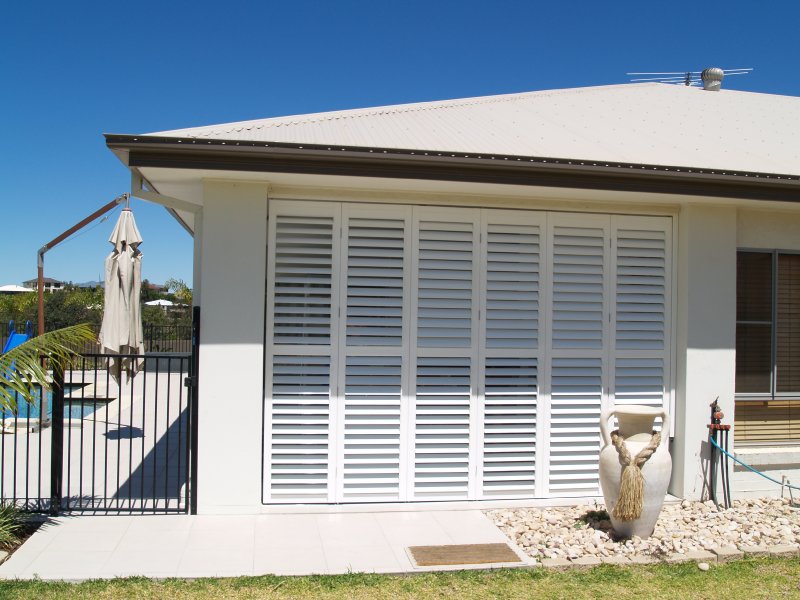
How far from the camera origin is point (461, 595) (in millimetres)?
4688

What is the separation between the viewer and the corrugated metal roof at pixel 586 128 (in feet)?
22.2

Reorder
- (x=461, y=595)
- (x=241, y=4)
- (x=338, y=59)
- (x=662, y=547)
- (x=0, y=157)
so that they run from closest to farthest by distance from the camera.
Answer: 1. (x=461, y=595)
2. (x=662, y=547)
3. (x=241, y=4)
4. (x=338, y=59)
5. (x=0, y=157)

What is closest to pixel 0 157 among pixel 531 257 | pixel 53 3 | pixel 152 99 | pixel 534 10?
pixel 152 99

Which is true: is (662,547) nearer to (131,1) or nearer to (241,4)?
(241,4)

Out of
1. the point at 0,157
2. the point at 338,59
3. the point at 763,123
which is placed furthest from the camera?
the point at 0,157

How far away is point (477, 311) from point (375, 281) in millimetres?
1100

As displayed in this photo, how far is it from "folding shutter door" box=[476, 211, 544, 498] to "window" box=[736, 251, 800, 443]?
7.84 ft

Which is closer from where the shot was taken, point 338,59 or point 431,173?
point 431,173

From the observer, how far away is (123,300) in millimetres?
8992

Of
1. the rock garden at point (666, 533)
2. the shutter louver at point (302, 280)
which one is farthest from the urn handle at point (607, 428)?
the shutter louver at point (302, 280)

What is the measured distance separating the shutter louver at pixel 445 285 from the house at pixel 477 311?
0.02 meters

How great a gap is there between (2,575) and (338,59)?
1596 centimetres

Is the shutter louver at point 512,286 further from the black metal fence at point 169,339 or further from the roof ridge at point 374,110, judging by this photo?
the black metal fence at point 169,339

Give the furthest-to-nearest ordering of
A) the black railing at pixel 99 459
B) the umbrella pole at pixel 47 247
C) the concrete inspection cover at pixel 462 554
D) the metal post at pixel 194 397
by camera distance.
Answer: the umbrella pole at pixel 47 247
the metal post at pixel 194 397
the black railing at pixel 99 459
the concrete inspection cover at pixel 462 554
